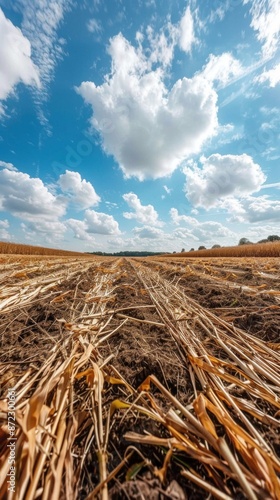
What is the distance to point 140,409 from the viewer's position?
0.94 metres

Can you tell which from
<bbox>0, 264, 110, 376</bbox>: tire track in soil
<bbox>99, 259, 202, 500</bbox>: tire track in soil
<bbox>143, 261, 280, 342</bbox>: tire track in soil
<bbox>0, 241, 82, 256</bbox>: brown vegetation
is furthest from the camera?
<bbox>0, 241, 82, 256</bbox>: brown vegetation

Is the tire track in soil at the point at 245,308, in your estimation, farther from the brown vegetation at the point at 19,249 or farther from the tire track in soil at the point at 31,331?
the brown vegetation at the point at 19,249

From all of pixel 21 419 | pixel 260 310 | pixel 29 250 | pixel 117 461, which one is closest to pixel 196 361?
pixel 117 461

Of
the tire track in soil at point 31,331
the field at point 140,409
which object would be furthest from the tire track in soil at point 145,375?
the tire track in soil at point 31,331

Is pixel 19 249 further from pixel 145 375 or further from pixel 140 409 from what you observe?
pixel 140 409

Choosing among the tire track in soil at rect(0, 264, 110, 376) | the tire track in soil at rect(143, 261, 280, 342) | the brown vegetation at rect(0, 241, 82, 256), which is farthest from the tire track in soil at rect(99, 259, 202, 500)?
the brown vegetation at rect(0, 241, 82, 256)

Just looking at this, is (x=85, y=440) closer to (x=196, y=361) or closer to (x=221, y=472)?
(x=221, y=472)

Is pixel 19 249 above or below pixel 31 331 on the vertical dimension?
above

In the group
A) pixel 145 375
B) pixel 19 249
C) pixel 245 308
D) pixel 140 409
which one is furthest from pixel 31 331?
pixel 19 249

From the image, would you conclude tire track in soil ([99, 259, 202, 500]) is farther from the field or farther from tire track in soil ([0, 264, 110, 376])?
tire track in soil ([0, 264, 110, 376])

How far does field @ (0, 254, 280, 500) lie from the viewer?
0.69 metres

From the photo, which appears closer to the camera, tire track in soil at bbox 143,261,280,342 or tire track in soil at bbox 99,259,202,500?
tire track in soil at bbox 99,259,202,500

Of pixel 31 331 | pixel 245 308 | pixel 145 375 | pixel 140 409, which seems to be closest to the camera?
pixel 140 409

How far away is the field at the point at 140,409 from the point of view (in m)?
0.69
